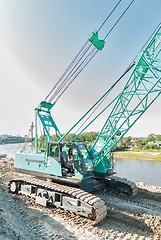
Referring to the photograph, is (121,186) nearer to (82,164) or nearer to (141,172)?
(82,164)

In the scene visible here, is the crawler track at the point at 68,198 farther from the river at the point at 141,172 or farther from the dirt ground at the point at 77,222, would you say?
the river at the point at 141,172

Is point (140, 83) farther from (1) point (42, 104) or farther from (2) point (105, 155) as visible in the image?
(1) point (42, 104)

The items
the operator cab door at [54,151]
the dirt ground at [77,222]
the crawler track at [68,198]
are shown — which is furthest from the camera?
the operator cab door at [54,151]

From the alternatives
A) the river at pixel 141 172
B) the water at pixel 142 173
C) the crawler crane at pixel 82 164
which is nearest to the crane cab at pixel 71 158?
the crawler crane at pixel 82 164

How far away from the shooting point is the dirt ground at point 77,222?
451cm

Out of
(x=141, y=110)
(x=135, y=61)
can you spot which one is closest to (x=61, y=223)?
(x=141, y=110)

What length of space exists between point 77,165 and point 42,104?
4.34m

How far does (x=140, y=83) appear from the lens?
7.72 metres

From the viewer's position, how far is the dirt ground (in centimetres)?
451

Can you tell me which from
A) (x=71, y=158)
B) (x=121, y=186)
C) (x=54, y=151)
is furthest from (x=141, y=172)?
(x=54, y=151)

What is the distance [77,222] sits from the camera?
533 cm

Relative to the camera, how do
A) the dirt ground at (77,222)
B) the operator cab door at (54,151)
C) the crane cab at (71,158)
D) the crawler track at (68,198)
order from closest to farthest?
the dirt ground at (77,222) → the crawler track at (68,198) → the crane cab at (71,158) → the operator cab door at (54,151)

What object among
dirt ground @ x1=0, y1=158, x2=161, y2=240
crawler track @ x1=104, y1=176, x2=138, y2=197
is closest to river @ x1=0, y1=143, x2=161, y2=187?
crawler track @ x1=104, y1=176, x2=138, y2=197

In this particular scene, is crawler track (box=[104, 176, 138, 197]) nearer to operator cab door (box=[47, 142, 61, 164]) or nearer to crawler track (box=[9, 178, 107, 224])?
crawler track (box=[9, 178, 107, 224])
